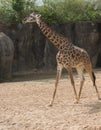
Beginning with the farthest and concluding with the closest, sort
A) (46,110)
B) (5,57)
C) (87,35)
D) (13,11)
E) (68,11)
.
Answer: (68,11), (13,11), (87,35), (5,57), (46,110)

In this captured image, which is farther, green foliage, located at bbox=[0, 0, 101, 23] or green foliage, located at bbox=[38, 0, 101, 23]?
green foliage, located at bbox=[38, 0, 101, 23]

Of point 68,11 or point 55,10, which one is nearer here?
point 55,10

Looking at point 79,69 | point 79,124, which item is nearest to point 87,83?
point 79,69

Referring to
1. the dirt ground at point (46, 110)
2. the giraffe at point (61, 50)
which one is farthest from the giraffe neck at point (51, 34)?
the dirt ground at point (46, 110)

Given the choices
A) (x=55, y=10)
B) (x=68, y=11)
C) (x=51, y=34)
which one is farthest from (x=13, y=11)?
(x=51, y=34)

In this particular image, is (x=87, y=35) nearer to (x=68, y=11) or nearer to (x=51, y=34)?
(x=68, y=11)

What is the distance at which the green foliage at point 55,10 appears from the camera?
18297 millimetres

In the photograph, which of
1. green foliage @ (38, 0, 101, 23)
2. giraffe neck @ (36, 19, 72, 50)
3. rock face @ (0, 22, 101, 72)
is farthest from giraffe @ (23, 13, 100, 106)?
green foliage @ (38, 0, 101, 23)

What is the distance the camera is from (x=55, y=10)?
19.7m

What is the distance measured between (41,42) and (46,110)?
10.6 meters

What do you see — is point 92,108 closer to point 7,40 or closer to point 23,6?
point 7,40

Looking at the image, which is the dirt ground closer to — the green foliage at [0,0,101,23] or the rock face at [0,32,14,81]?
the rock face at [0,32,14,81]

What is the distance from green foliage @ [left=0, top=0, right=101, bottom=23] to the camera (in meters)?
18.3

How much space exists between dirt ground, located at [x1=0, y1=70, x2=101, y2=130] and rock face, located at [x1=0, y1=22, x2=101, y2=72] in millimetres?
6796
